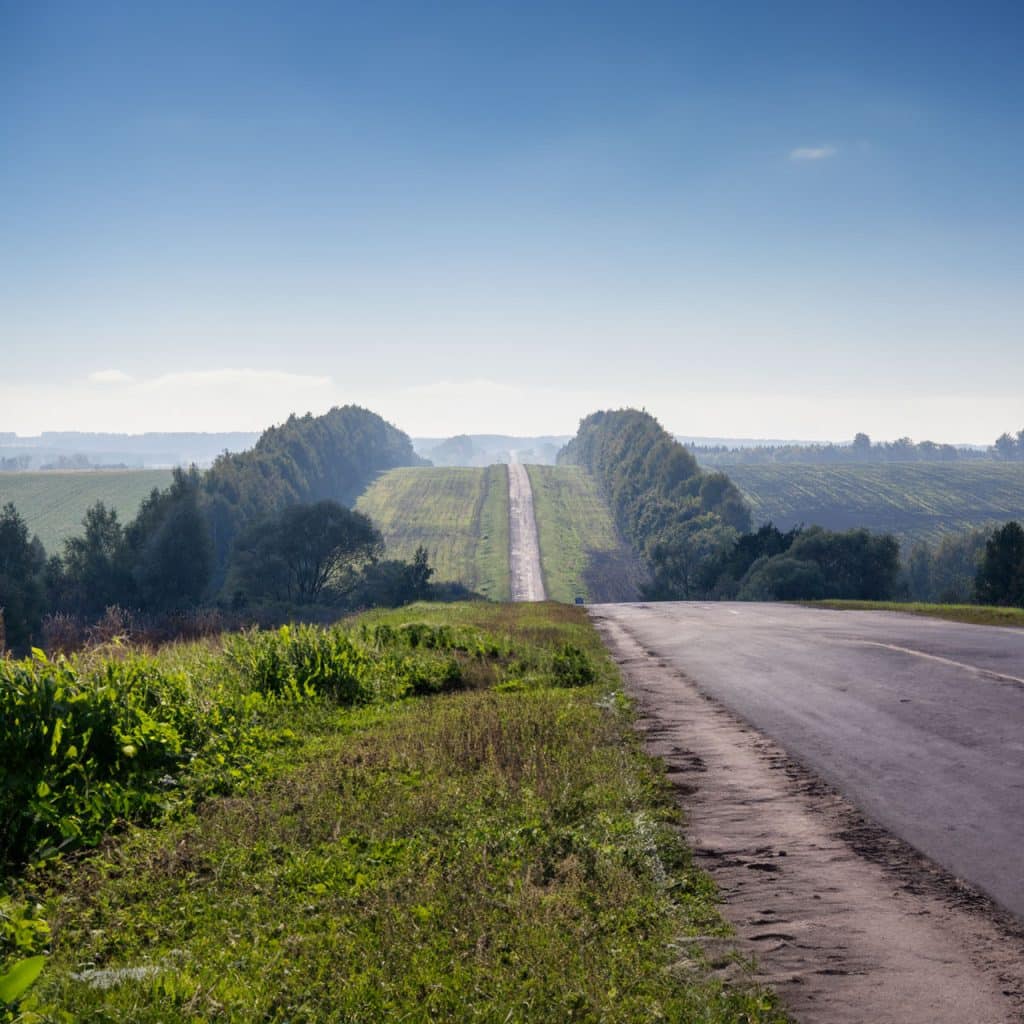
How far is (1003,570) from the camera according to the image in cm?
5412

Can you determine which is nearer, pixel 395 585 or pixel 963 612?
pixel 963 612

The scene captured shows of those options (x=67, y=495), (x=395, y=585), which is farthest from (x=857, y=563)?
(x=67, y=495)

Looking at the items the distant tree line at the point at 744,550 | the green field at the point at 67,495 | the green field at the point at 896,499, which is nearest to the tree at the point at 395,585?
the distant tree line at the point at 744,550

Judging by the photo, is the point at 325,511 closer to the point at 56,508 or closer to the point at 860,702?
the point at 860,702

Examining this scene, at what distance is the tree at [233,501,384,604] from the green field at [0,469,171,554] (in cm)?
5781

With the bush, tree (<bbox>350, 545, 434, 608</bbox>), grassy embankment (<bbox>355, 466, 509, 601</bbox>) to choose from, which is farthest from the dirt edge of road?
grassy embankment (<bbox>355, 466, 509, 601</bbox>)

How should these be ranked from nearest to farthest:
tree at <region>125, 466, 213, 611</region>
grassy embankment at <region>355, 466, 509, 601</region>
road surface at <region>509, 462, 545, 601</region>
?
1. tree at <region>125, 466, 213, 611</region>
2. road surface at <region>509, 462, 545, 601</region>
3. grassy embankment at <region>355, 466, 509, 601</region>

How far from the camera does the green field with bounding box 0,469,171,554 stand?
13650cm

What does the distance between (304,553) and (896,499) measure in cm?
13093

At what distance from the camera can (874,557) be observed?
6625cm

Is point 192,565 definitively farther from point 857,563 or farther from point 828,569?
point 857,563

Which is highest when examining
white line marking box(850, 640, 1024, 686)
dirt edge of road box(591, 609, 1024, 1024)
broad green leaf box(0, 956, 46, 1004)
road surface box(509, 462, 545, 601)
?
broad green leaf box(0, 956, 46, 1004)

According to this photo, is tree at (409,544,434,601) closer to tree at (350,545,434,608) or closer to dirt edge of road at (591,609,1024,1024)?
tree at (350,545,434,608)

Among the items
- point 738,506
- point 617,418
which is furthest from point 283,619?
point 617,418
